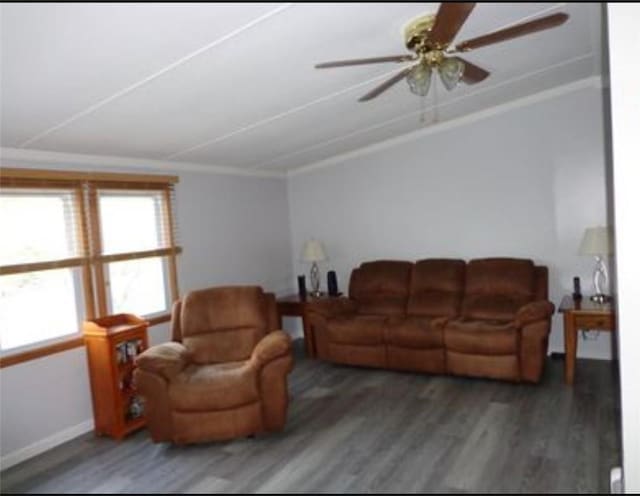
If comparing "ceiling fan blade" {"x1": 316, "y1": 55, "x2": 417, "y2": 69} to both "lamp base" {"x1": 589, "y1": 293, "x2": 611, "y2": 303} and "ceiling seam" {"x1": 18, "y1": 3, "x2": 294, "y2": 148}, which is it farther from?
"lamp base" {"x1": 589, "y1": 293, "x2": 611, "y2": 303}

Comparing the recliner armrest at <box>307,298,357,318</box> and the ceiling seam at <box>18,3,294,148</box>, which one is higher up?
the ceiling seam at <box>18,3,294,148</box>

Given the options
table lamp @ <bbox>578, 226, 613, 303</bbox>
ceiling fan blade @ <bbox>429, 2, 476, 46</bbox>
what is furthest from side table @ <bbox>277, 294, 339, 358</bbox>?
ceiling fan blade @ <bbox>429, 2, 476, 46</bbox>

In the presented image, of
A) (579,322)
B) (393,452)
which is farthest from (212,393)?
(579,322)

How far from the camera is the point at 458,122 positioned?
15.5ft

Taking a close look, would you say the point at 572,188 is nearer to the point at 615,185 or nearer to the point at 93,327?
the point at 615,185

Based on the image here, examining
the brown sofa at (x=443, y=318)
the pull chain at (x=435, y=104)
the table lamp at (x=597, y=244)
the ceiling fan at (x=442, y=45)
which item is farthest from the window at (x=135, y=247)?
the table lamp at (x=597, y=244)

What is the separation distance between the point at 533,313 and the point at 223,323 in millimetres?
2322

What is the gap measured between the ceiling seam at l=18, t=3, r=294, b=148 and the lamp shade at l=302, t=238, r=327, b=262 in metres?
2.72

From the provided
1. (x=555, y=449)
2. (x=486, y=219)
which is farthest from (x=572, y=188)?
(x=555, y=449)

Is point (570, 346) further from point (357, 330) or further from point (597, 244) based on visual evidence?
point (357, 330)

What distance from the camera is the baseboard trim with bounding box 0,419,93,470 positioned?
2.96m

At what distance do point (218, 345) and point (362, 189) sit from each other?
2.48 metres

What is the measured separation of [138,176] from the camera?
3.82 metres

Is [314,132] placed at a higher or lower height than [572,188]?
higher
